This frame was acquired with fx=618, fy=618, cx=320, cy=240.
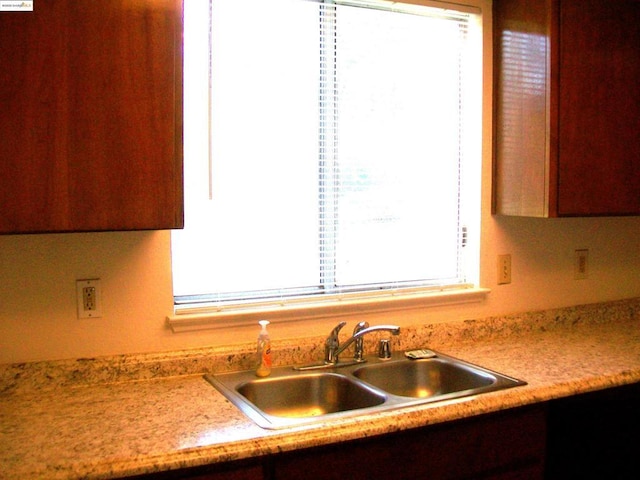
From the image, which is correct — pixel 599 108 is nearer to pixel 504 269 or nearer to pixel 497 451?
pixel 504 269

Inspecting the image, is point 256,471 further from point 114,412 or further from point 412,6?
point 412,6

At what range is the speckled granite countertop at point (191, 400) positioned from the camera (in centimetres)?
132

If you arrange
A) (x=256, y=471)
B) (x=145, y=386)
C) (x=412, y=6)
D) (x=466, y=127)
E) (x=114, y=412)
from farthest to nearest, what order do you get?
(x=466, y=127) → (x=412, y=6) → (x=145, y=386) → (x=114, y=412) → (x=256, y=471)

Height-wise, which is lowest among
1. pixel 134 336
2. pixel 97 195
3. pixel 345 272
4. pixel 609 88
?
pixel 134 336

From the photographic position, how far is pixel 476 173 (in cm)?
239

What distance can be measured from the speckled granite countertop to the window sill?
0.29 ft

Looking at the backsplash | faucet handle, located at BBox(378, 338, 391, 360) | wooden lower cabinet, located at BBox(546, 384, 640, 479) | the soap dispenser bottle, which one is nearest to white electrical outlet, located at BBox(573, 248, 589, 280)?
the backsplash

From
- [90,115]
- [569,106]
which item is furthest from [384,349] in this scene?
[90,115]

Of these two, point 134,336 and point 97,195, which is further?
point 134,336

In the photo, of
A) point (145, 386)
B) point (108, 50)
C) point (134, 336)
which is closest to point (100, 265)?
point (134, 336)

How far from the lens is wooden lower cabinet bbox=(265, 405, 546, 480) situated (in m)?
1.47

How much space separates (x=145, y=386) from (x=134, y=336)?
159 mm

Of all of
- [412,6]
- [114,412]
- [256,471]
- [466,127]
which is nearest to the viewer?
[256,471]

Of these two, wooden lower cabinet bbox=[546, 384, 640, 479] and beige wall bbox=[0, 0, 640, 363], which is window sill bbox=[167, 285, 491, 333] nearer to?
beige wall bbox=[0, 0, 640, 363]
